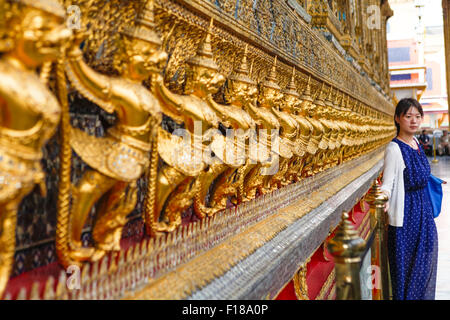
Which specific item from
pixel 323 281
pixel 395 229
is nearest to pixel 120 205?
pixel 323 281

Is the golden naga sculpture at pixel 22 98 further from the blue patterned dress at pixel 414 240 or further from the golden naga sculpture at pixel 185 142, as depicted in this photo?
the blue patterned dress at pixel 414 240

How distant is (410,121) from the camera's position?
6.19 feet

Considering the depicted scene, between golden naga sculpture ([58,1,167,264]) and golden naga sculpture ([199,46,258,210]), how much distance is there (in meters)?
0.33

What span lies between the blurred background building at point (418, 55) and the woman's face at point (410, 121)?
11912 millimetres

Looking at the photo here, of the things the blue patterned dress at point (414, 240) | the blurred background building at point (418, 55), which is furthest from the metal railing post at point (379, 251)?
the blurred background building at point (418, 55)

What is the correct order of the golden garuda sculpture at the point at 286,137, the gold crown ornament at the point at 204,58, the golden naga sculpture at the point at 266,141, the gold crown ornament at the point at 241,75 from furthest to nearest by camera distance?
1. the golden garuda sculpture at the point at 286,137
2. the golden naga sculpture at the point at 266,141
3. the gold crown ornament at the point at 241,75
4. the gold crown ornament at the point at 204,58

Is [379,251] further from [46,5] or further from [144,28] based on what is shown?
[46,5]

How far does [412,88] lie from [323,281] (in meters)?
13.7

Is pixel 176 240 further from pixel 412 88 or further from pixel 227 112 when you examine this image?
pixel 412 88

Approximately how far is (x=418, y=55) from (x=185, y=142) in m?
16.1

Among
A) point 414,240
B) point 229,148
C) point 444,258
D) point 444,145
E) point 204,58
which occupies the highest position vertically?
point 204,58

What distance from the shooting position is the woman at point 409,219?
5.97 ft

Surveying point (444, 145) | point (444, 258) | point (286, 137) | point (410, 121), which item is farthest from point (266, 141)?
point (444, 145)

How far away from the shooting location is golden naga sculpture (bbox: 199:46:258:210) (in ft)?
3.36
